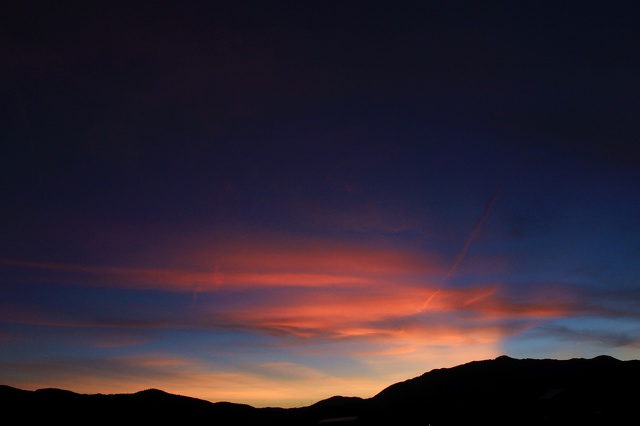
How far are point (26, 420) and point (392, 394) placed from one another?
276 ft

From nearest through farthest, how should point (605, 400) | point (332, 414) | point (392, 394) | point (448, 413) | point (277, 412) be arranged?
point (605, 400) < point (448, 413) < point (332, 414) < point (277, 412) < point (392, 394)

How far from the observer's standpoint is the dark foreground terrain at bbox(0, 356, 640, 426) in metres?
33.0

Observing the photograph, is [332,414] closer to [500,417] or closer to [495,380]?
[500,417]

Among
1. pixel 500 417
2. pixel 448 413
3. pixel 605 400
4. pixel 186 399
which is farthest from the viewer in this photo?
pixel 186 399

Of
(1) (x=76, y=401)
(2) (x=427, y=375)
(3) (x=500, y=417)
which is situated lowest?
(3) (x=500, y=417)

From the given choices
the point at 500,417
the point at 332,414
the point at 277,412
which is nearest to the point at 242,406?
the point at 277,412

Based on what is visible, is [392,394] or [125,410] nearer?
[125,410]

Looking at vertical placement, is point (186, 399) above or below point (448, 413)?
above

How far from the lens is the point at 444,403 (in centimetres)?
6084

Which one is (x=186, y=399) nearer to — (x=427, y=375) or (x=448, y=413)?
(x=427, y=375)

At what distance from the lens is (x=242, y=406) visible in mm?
115062

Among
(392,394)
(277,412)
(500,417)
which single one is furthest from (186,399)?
(500,417)

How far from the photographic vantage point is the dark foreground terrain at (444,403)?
108ft

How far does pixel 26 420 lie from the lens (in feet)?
251
